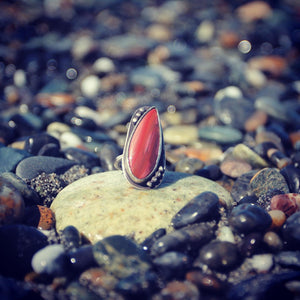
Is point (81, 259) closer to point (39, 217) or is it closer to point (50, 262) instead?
point (50, 262)

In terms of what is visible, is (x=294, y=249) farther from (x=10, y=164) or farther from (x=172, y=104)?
(x=172, y=104)

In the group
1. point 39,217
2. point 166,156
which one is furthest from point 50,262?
point 166,156

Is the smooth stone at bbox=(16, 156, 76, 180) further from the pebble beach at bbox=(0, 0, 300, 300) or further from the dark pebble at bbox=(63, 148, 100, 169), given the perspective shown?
the dark pebble at bbox=(63, 148, 100, 169)

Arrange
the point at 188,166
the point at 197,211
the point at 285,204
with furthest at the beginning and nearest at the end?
the point at 188,166 < the point at 285,204 < the point at 197,211

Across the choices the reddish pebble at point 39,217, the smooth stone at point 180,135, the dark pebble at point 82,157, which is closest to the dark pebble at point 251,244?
the reddish pebble at point 39,217

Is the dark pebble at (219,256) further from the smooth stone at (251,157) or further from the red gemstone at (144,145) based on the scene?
the smooth stone at (251,157)

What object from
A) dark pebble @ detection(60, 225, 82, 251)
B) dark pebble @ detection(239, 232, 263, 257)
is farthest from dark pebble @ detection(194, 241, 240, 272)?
dark pebble @ detection(60, 225, 82, 251)

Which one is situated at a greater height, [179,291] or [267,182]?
[267,182]
